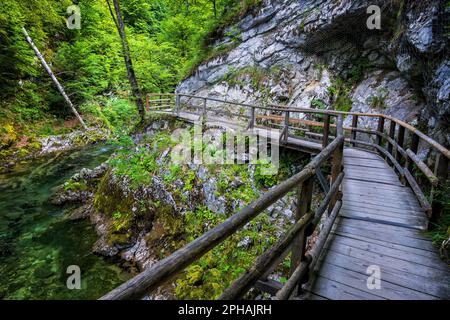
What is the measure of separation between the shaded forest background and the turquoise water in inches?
231

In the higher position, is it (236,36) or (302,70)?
(236,36)

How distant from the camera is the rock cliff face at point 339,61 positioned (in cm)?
655

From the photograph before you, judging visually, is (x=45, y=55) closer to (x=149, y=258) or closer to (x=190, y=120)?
(x=190, y=120)

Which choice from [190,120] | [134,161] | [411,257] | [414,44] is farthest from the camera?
[190,120]

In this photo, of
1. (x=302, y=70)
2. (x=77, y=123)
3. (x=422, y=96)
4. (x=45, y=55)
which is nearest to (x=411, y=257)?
(x=422, y=96)

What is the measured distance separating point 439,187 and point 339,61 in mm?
8710

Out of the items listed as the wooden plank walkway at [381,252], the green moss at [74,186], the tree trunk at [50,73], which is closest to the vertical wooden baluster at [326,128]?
the wooden plank walkway at [381,252]

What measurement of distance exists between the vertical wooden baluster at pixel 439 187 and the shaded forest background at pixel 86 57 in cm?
1366

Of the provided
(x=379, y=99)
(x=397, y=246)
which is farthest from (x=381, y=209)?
(x=379, y=99)

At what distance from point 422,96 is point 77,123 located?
20.3 m

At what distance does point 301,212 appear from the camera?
2.66 m

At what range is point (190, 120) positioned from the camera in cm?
1209

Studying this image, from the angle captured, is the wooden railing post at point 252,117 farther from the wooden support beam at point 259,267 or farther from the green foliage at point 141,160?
the wooden support beam at point 259,267

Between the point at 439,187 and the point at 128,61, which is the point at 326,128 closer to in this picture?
the point at 439,187
